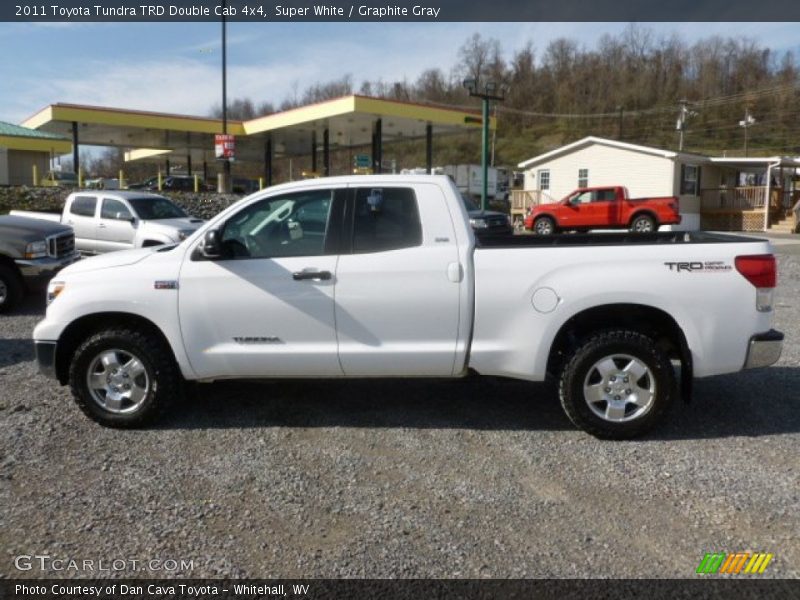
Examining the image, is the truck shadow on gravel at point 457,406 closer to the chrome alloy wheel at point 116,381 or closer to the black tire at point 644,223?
the chrome alloy wheel at point 116,381

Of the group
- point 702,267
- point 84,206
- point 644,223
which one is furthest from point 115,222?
point 644,223

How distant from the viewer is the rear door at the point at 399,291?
190 inches

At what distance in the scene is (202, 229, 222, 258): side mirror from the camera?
4.89 metres

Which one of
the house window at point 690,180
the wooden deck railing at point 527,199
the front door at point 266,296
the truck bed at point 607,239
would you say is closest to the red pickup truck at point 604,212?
the house window at point 690,180

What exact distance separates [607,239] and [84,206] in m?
11.8

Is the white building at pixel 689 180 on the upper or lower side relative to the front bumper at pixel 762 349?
upper

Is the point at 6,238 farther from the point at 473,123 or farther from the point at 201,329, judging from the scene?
the point at 473,123

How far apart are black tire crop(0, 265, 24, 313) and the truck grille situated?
595 millimetres

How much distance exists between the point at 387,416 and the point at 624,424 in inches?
69.6

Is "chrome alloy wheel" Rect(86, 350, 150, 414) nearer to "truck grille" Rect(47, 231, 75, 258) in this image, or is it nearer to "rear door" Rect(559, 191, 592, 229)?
"truck grille" Rect(47, 231, 75, 258)

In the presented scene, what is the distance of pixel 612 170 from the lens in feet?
113

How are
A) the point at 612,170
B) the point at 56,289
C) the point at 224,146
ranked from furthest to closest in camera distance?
the point at 612,170, the point at 224,146, the point at 56,289

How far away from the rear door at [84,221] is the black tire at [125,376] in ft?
32.0

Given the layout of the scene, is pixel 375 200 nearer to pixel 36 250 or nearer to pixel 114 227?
pixel 36 250
